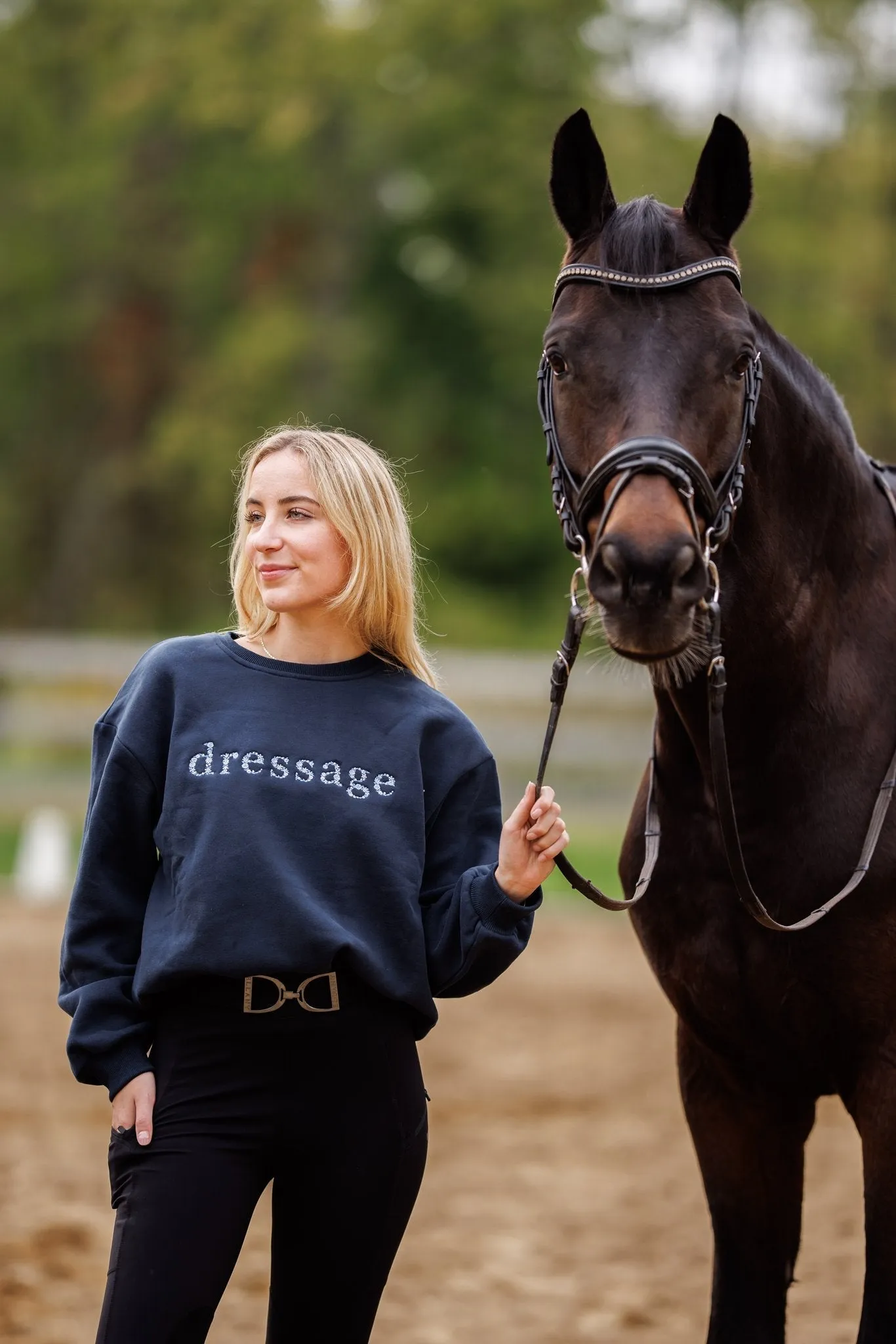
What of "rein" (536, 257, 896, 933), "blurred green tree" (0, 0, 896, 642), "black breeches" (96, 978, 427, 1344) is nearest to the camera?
"black breeches" (96, 978, 427, 1344)

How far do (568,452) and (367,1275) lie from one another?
1.32m

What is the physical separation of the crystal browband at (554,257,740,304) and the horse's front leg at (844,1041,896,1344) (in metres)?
1.32

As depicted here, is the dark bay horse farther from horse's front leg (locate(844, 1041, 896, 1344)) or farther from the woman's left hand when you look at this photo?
the woman's left hand

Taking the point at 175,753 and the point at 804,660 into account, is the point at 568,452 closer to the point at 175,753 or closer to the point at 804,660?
the point at 804,660

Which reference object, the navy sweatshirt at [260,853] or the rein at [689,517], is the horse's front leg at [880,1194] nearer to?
the rein at [689,517]

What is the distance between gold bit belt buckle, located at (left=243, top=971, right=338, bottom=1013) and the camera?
2.47 m

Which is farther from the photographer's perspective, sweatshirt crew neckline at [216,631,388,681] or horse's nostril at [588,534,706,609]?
sweatshirt crew neckline at [216,631,388,681]

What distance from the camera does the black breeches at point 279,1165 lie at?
7.82ft

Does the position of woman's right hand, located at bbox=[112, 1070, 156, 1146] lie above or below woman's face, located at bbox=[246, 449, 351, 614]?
below

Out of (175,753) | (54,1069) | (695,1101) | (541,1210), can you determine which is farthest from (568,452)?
(54,1069)

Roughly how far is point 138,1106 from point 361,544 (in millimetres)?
931

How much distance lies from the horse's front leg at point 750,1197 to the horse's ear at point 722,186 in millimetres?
1500

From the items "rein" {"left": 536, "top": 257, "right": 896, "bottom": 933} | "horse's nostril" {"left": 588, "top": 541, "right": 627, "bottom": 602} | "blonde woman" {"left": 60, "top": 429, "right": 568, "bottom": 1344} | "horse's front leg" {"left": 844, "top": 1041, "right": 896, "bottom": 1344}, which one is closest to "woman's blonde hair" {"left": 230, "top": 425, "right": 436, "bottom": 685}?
"blonde woman" {"left": 60, "top": 429, "right": 568, "bottom": 1344}

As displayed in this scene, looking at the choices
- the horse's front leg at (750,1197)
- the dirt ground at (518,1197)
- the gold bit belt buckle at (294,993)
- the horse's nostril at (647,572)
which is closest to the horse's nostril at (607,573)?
the horse's nostril at (647,572)
